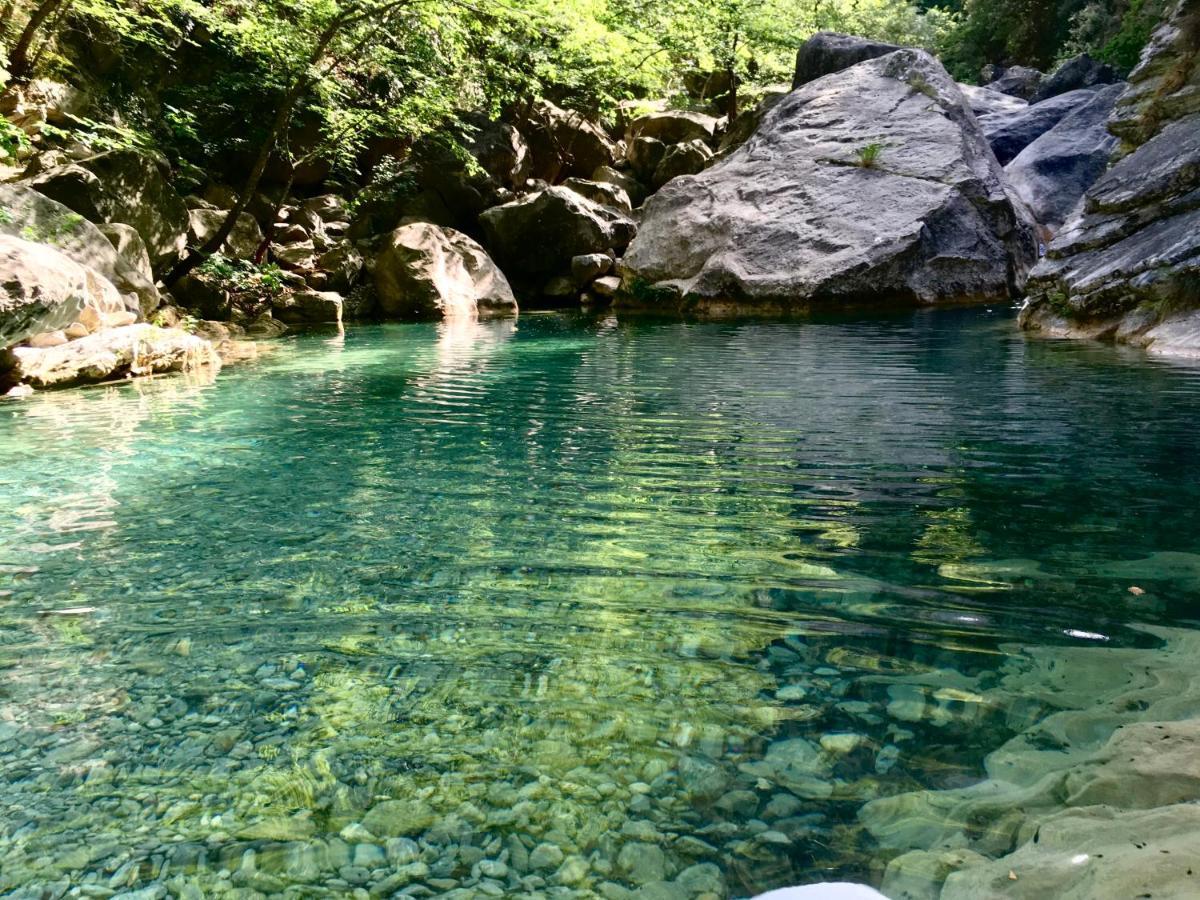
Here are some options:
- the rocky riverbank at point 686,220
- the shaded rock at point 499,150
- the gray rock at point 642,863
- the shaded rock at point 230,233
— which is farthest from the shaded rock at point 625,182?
the gray rock at point 642,863

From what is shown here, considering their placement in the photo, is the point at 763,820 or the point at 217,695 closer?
the point at 763,820

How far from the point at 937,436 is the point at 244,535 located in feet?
14.2

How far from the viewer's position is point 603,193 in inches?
872

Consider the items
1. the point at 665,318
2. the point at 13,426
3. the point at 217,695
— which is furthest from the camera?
the point at 665,318

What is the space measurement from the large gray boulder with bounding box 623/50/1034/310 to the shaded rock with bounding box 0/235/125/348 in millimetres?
12109

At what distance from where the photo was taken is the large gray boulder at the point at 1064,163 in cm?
1880

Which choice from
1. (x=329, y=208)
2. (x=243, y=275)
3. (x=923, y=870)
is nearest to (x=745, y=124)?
(x=329, y=208)

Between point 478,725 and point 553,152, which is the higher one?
point 553,152

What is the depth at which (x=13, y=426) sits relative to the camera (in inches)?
252

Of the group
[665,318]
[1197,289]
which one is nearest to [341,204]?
[665,318]

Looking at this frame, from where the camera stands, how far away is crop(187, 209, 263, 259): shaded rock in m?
16.1

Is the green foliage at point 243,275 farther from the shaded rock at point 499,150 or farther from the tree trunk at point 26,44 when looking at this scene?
the shaded rock at point 499,150

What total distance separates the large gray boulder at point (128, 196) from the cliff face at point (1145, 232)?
14.4 m

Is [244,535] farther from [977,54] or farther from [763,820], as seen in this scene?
[977,54]
